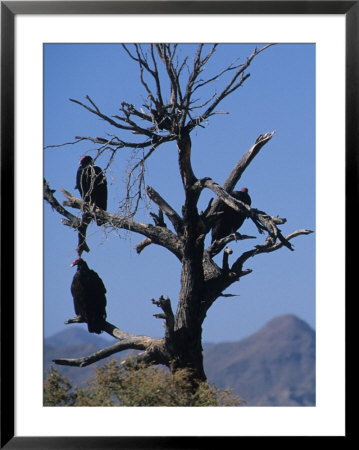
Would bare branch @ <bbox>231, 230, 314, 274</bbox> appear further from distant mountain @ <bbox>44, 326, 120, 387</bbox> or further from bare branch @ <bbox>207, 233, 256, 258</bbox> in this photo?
distant mountain @ <bbox>44, 326, 120, 387</bbox>

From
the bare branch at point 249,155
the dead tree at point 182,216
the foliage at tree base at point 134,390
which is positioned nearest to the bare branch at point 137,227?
the dead tree at point 182,216

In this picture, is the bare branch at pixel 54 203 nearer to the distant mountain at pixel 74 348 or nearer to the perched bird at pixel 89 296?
the perched bird at pixel 89 296

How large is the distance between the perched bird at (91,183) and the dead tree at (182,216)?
0.13 feet

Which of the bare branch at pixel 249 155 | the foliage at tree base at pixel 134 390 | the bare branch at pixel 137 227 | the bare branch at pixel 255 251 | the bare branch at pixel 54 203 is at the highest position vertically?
the bare branch at pixel 249 155

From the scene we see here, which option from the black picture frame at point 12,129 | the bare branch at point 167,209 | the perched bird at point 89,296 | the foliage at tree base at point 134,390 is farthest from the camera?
the bare branch at point 167,209

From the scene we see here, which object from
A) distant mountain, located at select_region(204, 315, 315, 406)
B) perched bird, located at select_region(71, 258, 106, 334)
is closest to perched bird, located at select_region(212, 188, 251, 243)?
distant mountain, located at select_region(204, 315, 315, 406)

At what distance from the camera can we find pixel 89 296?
3.23m

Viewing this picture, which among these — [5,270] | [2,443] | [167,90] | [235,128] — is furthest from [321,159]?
[2,443]

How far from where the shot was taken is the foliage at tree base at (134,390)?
3039mm

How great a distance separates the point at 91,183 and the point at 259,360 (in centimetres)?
107

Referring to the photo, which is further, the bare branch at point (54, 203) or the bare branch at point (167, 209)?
the bare branch at point (167, 209)

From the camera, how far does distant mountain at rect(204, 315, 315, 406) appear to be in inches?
120

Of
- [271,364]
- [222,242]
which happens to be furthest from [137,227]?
[271,364]

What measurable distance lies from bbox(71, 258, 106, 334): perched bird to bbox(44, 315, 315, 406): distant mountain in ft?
0.19
